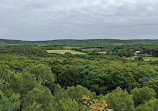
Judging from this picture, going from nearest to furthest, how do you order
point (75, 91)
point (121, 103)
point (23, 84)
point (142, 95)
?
point (121, 103), point (142, 95), point (75, 91), point (23, 84)

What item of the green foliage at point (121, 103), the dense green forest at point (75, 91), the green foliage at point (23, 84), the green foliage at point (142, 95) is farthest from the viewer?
the green foliage at point (23, 84)

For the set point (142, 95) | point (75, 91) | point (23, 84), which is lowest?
point (142, 95)

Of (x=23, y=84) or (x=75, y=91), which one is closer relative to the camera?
(x=75, y=91)

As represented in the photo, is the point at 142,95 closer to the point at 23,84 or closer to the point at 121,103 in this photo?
the point at 121,103

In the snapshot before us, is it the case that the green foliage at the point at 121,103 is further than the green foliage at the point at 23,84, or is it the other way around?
the green foliage at the point at 23,84

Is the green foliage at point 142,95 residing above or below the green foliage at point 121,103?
below

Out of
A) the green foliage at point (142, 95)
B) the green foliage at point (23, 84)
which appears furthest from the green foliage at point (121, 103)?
the green foliage at point (23, 84)

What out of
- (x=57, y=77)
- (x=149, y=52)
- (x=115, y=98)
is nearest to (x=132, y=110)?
(x=115, y=98)

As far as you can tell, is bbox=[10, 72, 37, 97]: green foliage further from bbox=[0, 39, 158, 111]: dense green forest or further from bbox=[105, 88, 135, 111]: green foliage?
bbox=[105, 88, 135, 111]: green foliage

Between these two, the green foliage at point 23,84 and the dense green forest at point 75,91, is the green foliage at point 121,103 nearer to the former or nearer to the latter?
the dense green forest at point 75,91

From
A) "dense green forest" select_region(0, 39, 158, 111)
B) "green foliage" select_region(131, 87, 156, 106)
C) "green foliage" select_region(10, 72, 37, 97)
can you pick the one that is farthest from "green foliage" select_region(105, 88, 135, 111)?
"green foliage" select_region(10, 72, 37, 97)

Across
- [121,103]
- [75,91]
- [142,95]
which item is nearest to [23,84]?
[75,91]
